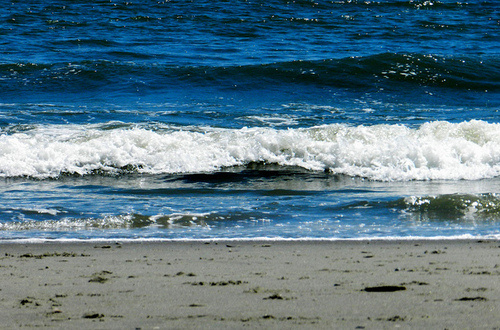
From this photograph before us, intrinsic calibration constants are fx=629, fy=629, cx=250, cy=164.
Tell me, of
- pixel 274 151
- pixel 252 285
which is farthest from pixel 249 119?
pixel 252 285

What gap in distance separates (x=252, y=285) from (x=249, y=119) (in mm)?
7380

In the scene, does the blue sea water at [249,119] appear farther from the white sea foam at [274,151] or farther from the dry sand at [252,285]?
the dry sand at [252,285]

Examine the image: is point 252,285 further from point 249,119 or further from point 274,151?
point 249,119

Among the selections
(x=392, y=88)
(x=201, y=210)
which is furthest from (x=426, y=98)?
(x=201, y=210)

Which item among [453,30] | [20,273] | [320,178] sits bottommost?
[320,178]

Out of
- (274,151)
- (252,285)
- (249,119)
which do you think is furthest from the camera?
(249,119)

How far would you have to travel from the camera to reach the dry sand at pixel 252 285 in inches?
95.6

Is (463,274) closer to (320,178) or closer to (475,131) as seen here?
(320,178)

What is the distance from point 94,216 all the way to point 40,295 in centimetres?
231

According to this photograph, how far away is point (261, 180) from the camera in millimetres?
7148

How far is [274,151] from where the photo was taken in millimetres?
8312

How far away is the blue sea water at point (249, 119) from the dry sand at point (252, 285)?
54 cm

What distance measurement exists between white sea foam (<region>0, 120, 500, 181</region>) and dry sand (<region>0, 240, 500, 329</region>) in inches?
139

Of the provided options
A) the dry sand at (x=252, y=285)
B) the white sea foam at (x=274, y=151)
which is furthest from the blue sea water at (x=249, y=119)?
the dry sand at (x=252, y=285)
